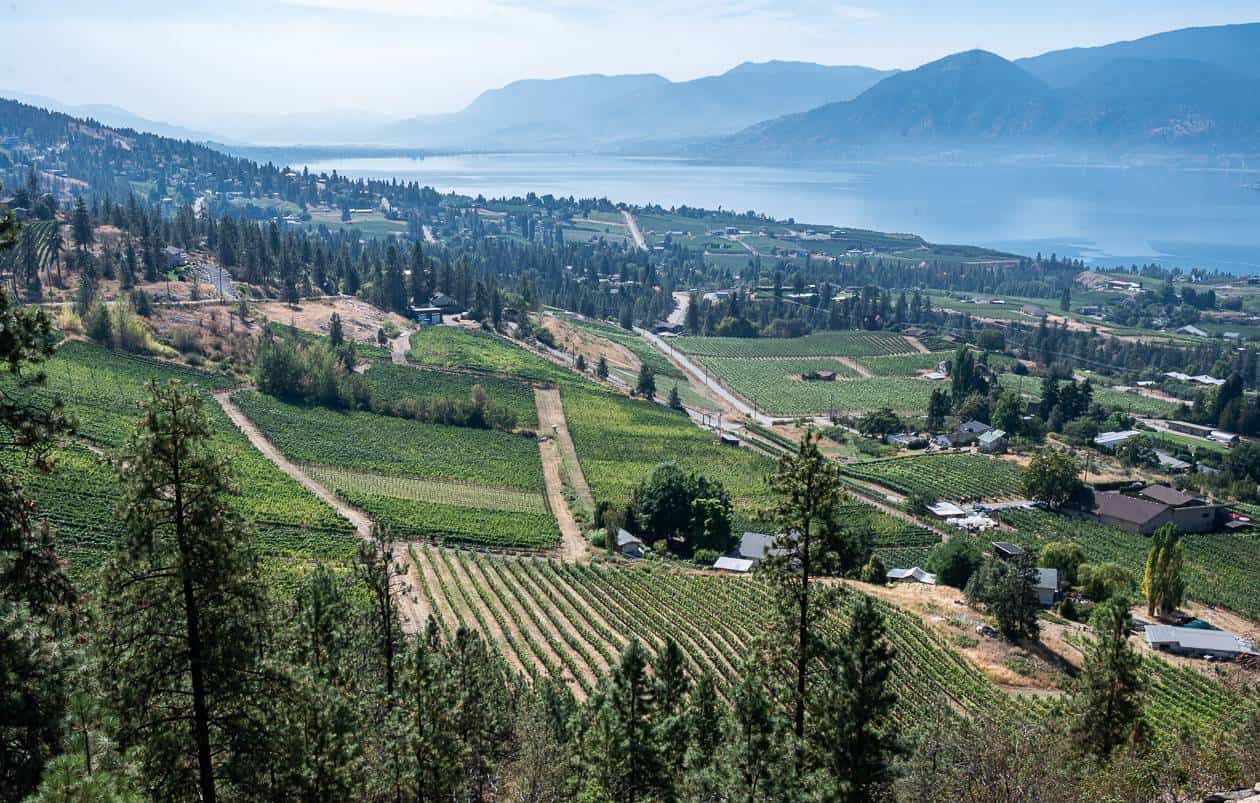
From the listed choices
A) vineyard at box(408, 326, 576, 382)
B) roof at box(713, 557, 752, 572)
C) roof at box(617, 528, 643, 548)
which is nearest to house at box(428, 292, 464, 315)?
vineyard at box(408, 326, 576, 382)

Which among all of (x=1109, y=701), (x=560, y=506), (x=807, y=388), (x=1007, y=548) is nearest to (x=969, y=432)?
(x=807, y=388)

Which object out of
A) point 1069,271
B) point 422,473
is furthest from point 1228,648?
point 1069,271

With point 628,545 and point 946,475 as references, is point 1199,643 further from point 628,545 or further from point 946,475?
point 946,475

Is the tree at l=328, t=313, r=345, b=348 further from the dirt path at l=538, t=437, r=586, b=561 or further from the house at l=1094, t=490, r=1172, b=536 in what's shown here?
the house at l=1094, t=490, r=1172, b=536

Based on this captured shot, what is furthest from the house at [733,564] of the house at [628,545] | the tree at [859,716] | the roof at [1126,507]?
the tree at [859,716]

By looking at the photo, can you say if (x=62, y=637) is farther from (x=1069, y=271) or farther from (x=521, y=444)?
(x=1069, y=271)

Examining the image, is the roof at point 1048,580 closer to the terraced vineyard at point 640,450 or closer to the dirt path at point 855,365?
the terraced vineyard at point 640,450
